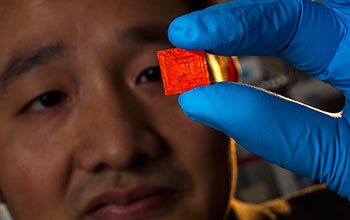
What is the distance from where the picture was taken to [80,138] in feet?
3.13

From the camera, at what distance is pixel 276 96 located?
0.77 meters

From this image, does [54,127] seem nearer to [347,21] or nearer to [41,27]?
[41,27]

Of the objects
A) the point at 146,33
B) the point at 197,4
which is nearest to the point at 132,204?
the point at 146,33

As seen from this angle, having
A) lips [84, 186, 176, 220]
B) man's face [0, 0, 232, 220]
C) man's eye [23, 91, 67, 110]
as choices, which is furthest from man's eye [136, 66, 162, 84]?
lips [84, 186, 176, 220]

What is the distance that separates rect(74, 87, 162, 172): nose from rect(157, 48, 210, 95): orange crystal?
0.21 meters

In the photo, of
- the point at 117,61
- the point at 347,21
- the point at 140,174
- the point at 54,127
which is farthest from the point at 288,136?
the point at 54,127

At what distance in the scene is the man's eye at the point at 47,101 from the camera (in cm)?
103

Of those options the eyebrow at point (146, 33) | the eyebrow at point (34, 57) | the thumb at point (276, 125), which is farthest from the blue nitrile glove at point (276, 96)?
the eyebrow at point (34, 57)

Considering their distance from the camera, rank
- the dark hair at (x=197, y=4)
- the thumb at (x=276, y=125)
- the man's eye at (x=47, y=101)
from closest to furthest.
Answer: the thumb at (x=276, y=125) → the man's eye at (x=47, y=101) → the dark hair at (x=197, y=4)

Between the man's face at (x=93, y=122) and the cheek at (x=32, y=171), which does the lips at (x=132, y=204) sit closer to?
the man's face at (x=93, y=122)

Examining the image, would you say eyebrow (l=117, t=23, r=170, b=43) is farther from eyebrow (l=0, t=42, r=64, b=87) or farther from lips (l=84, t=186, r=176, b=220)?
lips (l=84, t=186, r=176, b=220)

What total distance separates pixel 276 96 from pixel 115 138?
477 millimetres

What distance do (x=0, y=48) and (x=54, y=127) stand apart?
1.07 ft

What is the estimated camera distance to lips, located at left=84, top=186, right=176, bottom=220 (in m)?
0.94
